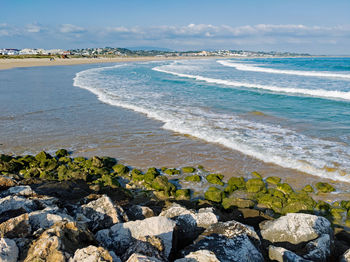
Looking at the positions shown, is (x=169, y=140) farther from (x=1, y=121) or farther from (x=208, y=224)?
(x=1, y=121)

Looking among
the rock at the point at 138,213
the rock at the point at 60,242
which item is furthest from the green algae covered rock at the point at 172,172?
the rock at the point at 60,242

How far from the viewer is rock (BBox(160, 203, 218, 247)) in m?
4.43

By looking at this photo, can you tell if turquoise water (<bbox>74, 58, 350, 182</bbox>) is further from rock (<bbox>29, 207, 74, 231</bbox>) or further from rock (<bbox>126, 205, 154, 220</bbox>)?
rock (<bbox>29, 207, 74, 231</bbox>)

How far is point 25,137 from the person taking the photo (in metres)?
11.7

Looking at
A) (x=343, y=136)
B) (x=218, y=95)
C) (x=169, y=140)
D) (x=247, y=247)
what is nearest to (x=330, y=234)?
(x=247, y=247)

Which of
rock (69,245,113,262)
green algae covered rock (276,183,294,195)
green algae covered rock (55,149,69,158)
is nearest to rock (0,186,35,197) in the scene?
rock (69,245,113,262)

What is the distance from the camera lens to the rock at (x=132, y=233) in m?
3.93

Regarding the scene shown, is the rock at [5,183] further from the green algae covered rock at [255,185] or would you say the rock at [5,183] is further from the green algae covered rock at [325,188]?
the green algae covered rock at [325,188]

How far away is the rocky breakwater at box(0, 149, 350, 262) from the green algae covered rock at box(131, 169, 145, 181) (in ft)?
0.08

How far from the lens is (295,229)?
15.3ft

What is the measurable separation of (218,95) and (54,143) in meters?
14.5

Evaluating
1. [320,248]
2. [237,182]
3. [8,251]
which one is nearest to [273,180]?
[237,182]

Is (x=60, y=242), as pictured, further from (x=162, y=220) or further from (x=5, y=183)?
(x=5, y=183)

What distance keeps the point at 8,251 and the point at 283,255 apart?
11.4ft
